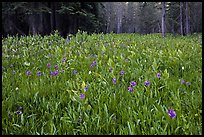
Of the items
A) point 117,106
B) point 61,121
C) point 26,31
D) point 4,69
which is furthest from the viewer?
point 26,31

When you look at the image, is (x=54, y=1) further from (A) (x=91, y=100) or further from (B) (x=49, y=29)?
(A) (x=91, y=100)

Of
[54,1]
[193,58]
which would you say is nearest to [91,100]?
[193,58]

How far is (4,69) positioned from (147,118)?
343 centimetres

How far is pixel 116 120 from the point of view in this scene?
2.38m

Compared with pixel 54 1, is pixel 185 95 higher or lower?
lower

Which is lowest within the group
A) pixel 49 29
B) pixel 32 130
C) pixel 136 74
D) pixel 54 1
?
pixel 32 130

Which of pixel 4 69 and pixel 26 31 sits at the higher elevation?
pixel 26 31

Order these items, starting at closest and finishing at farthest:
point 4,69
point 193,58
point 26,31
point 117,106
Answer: point 117,106, point 4,69, point 193,58, point 26,31

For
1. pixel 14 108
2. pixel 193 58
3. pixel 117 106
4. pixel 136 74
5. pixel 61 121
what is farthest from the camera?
pixel 193 58

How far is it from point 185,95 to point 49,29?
65.1 feet

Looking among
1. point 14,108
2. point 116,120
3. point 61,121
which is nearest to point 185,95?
point 116,120

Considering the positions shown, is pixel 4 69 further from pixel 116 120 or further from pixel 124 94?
pixel 116 120

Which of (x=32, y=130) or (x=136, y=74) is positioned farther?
(x=136, y=74)

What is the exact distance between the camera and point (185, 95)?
2900 millimetres
